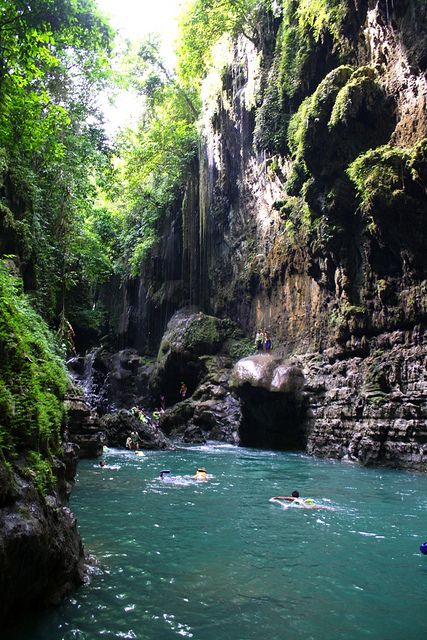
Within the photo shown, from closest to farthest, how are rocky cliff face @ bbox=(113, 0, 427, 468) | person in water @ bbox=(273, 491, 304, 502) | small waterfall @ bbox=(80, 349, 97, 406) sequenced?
person in water @ bbox=(273, 491, 304, 502) < rocky cliff face @ bbox=(113, 0, 427, 468) < small waterfall @ bbox=(80, 349, 97, 406)

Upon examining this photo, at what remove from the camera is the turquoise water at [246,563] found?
4234 millimetres

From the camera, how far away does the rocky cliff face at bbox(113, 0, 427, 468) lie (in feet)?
45.9

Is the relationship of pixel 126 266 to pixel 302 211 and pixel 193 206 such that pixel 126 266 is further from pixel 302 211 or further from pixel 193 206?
pixel 302 211

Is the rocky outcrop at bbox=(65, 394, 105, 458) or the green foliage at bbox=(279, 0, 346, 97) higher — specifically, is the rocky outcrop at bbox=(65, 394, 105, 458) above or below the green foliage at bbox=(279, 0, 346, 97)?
below

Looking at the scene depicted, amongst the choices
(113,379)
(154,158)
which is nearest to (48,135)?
(113,379)

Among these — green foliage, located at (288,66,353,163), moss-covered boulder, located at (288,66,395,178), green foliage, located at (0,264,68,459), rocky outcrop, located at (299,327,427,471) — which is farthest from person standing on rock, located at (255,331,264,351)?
green foliage, located at (0,264,68,459)

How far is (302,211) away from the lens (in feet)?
63.7

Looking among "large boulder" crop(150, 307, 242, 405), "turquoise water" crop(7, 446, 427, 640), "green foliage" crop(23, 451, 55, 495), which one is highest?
"large boulder" crop(150, 307, 242, 405)

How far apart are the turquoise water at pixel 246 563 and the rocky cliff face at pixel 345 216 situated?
392 centimetres

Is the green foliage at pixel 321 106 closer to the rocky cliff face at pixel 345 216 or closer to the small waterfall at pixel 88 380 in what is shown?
the rocky cliff face at pixel 345 216

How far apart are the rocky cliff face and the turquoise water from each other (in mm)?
3922

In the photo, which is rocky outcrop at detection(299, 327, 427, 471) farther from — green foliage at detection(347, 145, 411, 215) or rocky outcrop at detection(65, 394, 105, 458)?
rocky outcrop at detection(65, 394, 105, 458)

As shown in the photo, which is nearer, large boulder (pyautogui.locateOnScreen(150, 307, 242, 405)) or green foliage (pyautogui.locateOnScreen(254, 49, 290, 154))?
green foliage (pyautogui.locateOnScreen(254, 49, 290, 154))

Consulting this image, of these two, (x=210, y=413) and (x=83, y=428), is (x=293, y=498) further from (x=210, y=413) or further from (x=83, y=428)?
(x=210, y=413)
